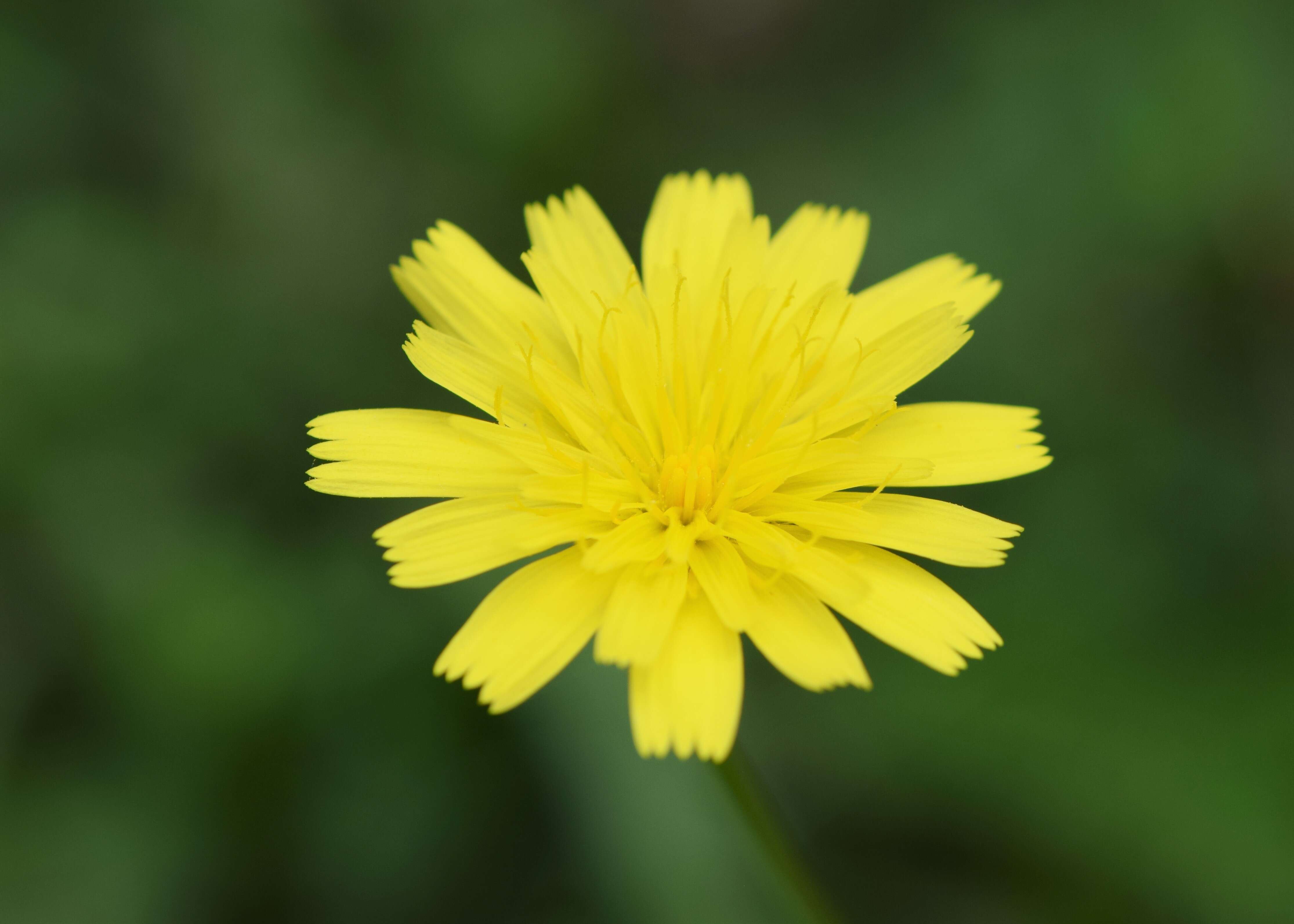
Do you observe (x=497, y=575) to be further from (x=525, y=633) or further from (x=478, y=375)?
(x=525, y=633)

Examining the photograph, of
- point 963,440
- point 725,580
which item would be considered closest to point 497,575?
point 725,580

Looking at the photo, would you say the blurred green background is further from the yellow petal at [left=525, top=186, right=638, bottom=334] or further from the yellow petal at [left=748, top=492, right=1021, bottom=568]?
the yellow petal at [left=525, top=186, right=638, bottom=334]

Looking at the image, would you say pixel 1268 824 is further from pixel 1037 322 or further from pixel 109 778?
pixel 109 778

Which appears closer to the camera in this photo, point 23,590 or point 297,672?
point 297,672

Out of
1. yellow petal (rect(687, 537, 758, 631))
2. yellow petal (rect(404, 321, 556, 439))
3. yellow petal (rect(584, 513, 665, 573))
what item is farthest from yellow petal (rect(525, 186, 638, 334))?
yellow petal (rect(687, 537, 758, 631))

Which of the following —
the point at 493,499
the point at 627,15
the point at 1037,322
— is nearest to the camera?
the point at 493,499

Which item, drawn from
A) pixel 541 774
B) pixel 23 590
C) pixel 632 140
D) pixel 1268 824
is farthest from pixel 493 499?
Result: pixel 632 140

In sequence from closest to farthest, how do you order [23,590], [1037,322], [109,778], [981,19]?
[109,778], [23,590], [1037,322], [981,19]
